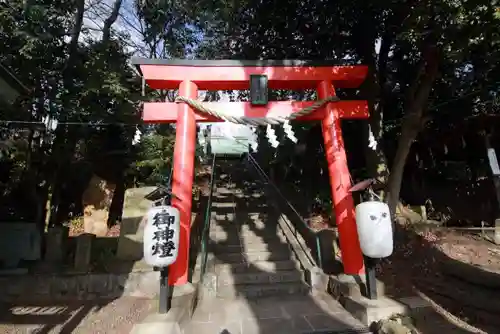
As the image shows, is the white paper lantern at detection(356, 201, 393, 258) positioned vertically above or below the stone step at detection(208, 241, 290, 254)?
above

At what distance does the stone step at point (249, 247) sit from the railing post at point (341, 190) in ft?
6.53

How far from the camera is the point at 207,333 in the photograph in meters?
5.13

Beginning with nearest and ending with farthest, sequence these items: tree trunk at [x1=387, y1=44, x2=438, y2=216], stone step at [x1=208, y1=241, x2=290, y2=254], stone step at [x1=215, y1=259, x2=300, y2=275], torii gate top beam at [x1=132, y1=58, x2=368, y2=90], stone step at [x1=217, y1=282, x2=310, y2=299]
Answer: stone step at [x1=217, y1=282, x2=310, y2=299], torii gate top beam at [x1=132, y1=58, x2=368, y2=90], stone step at [x1=215, y1=259, x2=300, y2=275], tree trunk at [x1=387, y1=44, x2=438, y2=216], stone step at [x1=208, y1=241, x2=290, y2=254]

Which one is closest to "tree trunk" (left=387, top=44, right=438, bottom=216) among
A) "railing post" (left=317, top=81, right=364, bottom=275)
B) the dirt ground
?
the dirt ground

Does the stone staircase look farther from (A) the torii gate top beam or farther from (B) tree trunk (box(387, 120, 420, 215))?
(A) the torii gate top beam

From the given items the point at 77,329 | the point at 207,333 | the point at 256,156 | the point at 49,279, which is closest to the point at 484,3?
the point at 207,333

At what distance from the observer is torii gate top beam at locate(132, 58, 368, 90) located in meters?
7.22

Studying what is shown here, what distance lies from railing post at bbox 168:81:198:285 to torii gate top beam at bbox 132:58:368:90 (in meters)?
0.34

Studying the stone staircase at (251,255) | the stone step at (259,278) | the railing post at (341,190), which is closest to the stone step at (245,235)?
the stone staircase at (251,255)

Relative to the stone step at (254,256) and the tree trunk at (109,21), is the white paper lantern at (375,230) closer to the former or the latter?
the stone step at (254,256)

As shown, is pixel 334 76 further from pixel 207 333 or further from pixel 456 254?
pixel 207 333

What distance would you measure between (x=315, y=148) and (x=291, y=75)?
6636 mm

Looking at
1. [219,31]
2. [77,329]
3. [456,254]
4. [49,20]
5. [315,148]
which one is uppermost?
[219,31]

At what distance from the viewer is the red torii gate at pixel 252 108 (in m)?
6.69
